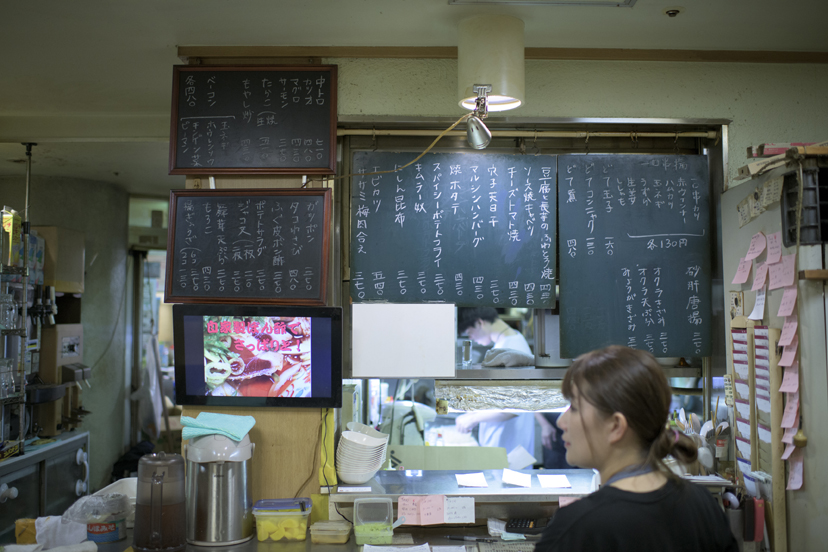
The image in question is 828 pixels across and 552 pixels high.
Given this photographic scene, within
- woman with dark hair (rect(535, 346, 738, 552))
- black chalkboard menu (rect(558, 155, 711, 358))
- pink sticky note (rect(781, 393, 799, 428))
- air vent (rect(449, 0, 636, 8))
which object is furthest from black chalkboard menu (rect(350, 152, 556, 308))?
woman with dark hair (rect(535, 346, 738, 552))

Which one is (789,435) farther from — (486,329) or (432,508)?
(486,329)

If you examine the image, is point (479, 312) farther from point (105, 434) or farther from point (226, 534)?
point (105, 434)

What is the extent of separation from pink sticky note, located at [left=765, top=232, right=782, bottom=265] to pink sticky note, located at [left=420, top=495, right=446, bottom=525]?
176 cm

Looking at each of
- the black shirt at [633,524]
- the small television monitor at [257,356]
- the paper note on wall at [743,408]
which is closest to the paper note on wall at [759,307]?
the paper note on wall at [743,408]

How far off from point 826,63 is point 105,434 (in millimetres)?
6194

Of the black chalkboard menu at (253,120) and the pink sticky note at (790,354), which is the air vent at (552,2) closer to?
the black chalkboard menu at (253,120)

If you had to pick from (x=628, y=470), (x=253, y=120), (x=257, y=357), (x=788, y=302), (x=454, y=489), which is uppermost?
(x=253, y=120)

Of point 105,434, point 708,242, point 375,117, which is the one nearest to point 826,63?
point 708,242

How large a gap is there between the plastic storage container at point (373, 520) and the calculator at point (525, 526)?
534mm

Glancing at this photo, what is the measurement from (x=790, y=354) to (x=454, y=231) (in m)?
1.53

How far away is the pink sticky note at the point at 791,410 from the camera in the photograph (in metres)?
2.46

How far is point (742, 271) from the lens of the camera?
9.32ft

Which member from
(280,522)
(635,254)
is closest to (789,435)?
(635,254)

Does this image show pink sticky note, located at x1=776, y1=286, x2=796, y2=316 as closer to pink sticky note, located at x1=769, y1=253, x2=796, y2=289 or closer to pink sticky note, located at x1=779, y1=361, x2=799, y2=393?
pink sticky note, located at x1=769, y1=253, x2=796, y2=289
